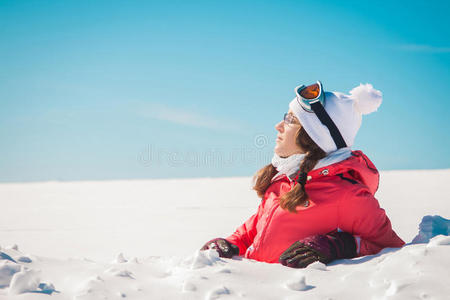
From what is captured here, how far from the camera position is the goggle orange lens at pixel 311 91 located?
2.53 metres

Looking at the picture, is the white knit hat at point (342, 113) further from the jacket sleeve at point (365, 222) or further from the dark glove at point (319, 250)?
the dark glove at point (319, 250)

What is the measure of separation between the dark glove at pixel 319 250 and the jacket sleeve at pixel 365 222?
→ 0.21 ft

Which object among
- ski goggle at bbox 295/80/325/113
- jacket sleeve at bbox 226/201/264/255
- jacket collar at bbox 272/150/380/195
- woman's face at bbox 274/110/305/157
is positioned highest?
ski goggle at bbox 295/80/325/113

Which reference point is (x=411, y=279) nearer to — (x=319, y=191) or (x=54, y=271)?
(x=319, y=191)

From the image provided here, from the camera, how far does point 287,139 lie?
265cm

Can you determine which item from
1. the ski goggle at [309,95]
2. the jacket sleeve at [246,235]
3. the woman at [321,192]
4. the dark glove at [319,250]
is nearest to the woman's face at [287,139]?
the woman at [321,192]

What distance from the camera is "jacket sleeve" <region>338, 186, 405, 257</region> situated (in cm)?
227

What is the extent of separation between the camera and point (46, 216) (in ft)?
21.0

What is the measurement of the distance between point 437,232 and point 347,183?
2.30 feet

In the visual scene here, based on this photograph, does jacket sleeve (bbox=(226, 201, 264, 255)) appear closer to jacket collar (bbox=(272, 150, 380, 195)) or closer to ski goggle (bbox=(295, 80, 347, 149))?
jacket collar (bbox=(272, 150, 380, 195))

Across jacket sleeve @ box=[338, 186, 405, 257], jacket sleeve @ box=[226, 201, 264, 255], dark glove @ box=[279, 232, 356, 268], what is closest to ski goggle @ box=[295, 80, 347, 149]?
jacket sleeve @ box=[338, 186, 405, 257]

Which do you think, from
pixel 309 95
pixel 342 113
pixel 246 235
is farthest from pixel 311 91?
pixel 246 235

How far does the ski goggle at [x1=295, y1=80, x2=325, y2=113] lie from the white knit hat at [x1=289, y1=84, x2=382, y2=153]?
3cm

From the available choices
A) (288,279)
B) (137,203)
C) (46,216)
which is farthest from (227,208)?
(288,279)
